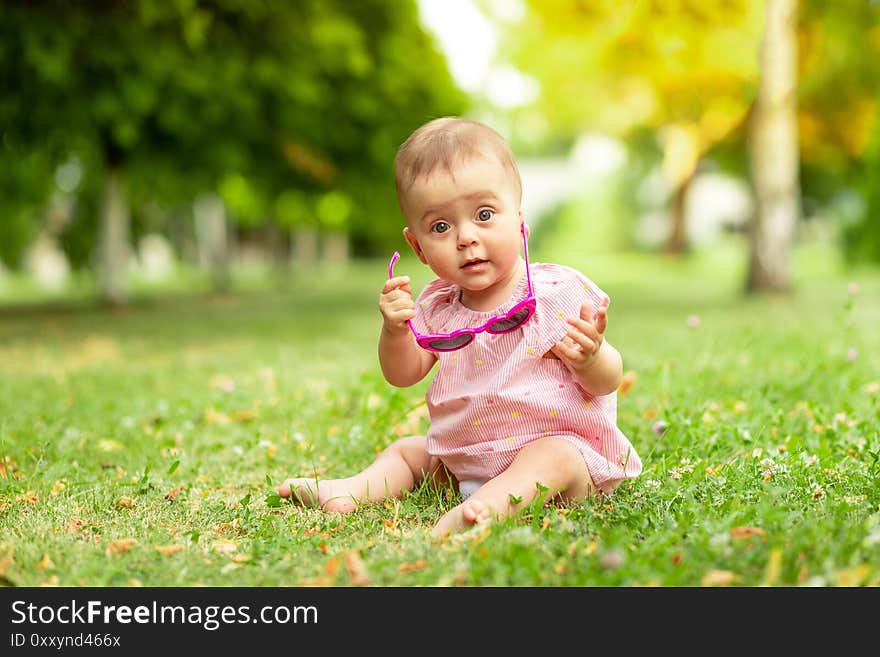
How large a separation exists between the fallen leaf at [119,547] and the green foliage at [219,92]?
7535 mm

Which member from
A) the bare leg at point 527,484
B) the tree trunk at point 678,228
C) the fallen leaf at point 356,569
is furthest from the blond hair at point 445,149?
the tree trunk at point 678,228

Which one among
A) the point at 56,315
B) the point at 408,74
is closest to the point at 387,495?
the point at 56,315

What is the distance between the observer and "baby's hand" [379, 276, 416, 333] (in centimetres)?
276

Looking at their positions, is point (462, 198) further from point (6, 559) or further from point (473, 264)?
point (6, 559)

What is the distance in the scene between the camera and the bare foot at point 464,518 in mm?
2500

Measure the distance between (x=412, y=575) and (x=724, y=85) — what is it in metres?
18.3

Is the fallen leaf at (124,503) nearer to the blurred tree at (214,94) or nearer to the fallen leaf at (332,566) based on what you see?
the fallen leaf at (332,566)

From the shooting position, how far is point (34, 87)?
30.6 feet

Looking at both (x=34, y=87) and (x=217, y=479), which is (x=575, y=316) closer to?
(x=217, y=479)

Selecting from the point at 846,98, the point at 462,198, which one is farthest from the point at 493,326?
the point at 846,98

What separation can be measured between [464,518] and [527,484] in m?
0.23

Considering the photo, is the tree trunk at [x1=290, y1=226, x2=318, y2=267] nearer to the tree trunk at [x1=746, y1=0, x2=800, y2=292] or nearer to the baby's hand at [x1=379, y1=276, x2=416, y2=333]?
the tree trunk at [x1=746, y1=0, x2=800, y2=292]

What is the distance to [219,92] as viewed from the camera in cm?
1017
